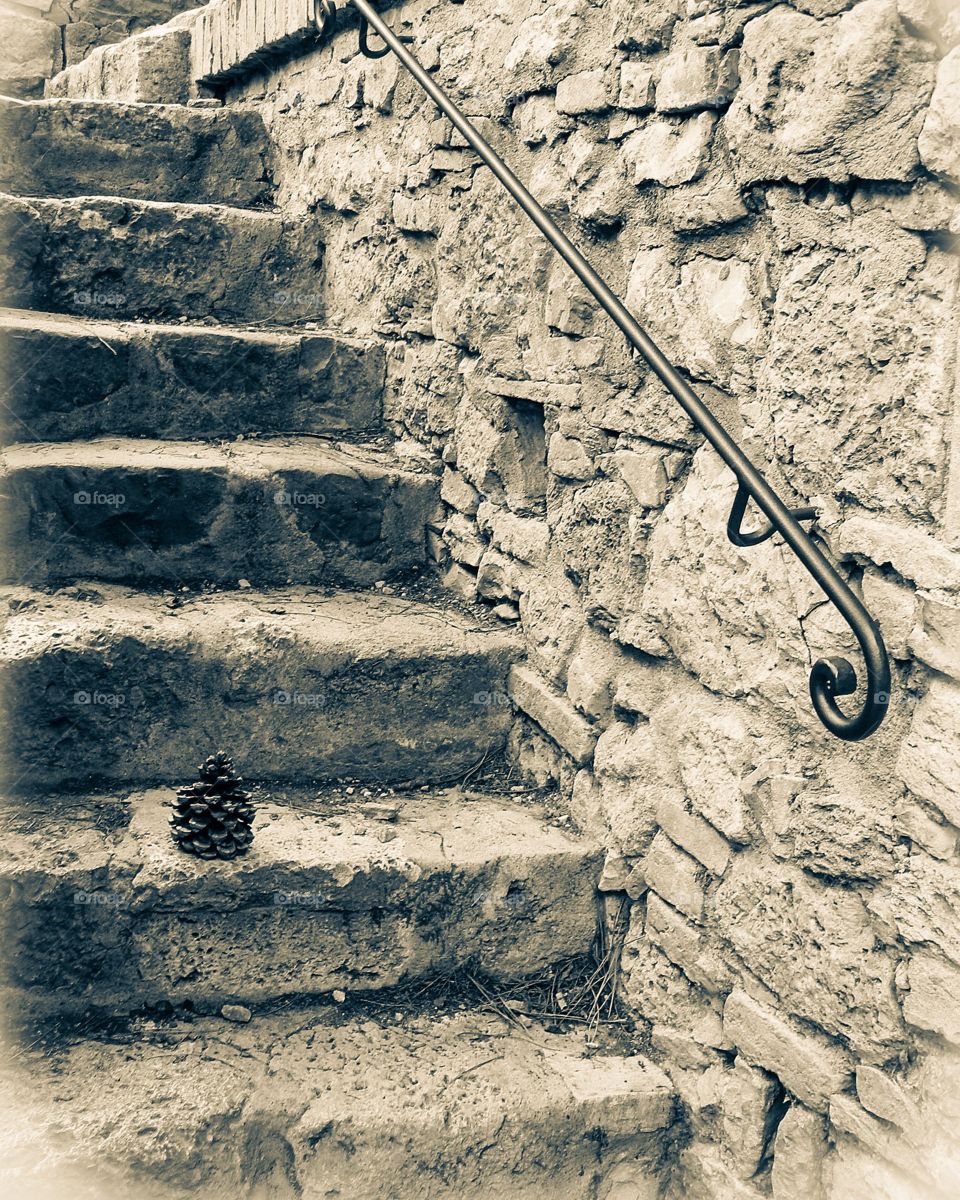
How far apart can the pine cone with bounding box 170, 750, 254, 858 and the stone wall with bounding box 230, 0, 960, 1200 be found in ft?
2.07

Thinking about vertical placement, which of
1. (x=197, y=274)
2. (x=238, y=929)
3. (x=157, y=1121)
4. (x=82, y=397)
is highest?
(x=197, y=274)

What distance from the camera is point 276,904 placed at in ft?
6.36

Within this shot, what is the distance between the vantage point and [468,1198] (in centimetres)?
181

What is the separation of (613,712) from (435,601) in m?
0.67

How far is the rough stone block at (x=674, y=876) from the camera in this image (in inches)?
72.1

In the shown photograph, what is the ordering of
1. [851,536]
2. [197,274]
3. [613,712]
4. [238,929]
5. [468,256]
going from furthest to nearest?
[197,274]
[468,256]
[613,712]
[238,929]
[851,536]

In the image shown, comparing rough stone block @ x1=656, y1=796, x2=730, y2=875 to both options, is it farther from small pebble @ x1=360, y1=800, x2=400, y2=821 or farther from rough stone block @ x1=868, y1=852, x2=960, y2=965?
small pebble @ x1=360, y1=800, x2=400, y2=821

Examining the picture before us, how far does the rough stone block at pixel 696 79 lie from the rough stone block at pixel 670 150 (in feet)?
0.08

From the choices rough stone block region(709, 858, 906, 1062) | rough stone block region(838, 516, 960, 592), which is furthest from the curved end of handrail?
rough stone block region(709, 858, 906, 1062)

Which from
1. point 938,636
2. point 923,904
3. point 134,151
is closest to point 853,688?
point 938,636

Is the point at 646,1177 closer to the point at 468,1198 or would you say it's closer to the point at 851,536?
the point at 468,1198

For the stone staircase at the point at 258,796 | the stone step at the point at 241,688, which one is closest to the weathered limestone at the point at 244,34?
the stone staircase at the point at 258,796

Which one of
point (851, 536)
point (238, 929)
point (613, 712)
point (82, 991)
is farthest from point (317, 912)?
point (851, 536)

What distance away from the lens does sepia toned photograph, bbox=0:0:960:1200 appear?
1.43 metres
